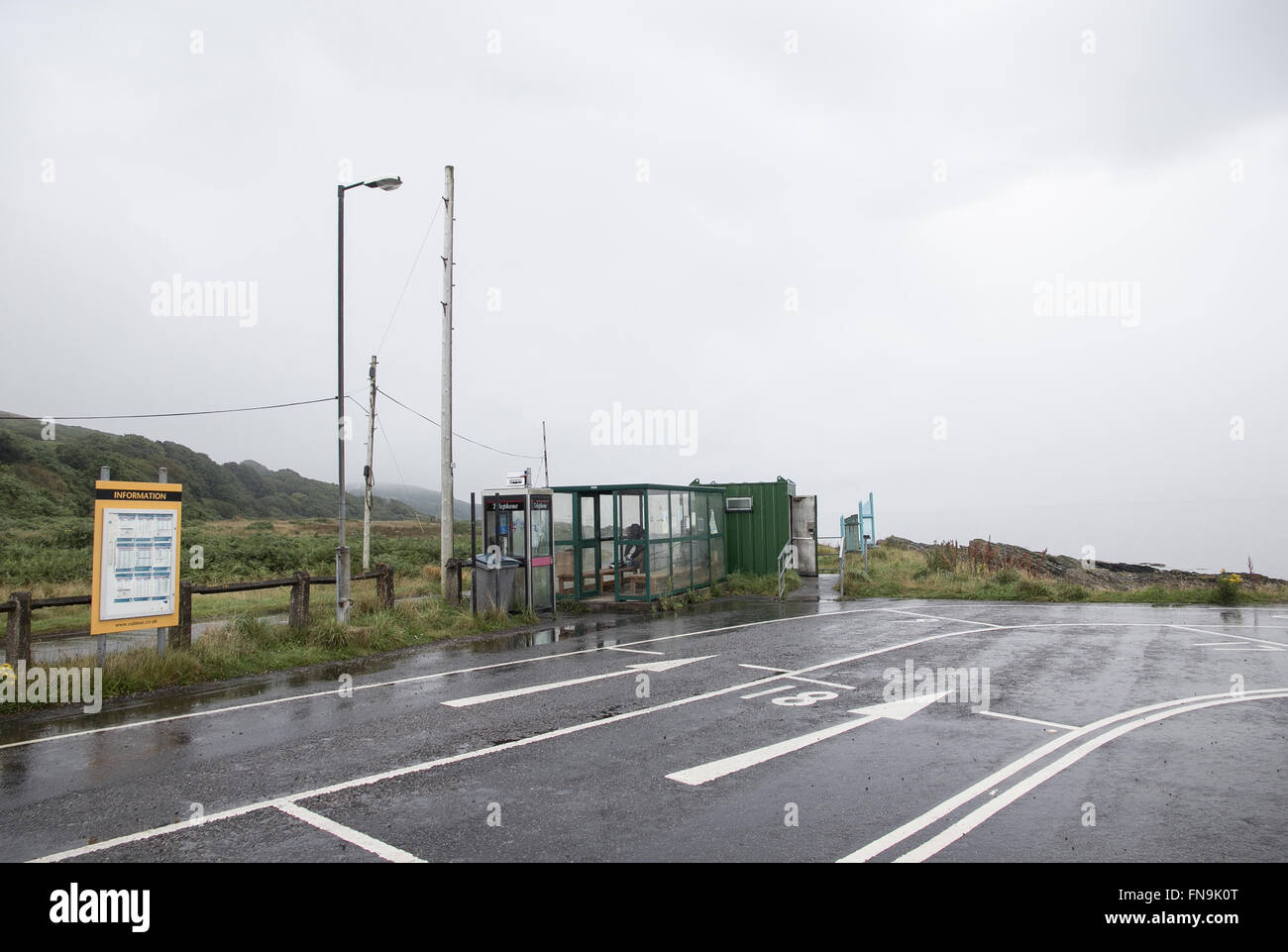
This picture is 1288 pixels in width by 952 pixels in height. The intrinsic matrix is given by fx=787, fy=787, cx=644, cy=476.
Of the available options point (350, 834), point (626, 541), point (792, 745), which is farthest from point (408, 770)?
point (626, 541)

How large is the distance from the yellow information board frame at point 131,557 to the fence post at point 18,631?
649 millimetres

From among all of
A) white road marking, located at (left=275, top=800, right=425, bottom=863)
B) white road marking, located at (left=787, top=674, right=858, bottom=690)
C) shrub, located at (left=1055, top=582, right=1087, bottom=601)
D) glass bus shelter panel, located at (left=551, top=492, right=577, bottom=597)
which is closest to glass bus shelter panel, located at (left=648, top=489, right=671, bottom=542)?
glass bus shelter panel, located at (left=551, top=492, right=577, bottom=597)

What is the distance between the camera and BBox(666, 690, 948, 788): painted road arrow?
6.04 m

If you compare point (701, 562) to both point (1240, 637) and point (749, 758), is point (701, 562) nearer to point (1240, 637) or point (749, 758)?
point (1240, 637)

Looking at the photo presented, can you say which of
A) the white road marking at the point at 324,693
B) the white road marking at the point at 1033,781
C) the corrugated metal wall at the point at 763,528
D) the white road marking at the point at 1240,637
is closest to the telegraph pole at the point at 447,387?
the white road marking at the point at 324,693

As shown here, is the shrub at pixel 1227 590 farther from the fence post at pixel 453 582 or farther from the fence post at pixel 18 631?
the fence post at pixel 18 631

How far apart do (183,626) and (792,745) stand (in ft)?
27.6

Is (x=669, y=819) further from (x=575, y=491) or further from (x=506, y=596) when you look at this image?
(x=575, y=491)

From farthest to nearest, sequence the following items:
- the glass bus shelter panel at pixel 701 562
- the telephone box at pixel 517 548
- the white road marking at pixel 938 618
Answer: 1. the glass bus shelter panel at pixel 701 562
2. the telephone box at pixel 517 548
3. the white road marking at pixel 938 618

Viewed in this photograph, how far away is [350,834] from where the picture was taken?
4969mm

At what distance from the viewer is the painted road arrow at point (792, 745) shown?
6.04 metres

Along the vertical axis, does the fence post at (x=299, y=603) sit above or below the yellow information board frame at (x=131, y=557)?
below

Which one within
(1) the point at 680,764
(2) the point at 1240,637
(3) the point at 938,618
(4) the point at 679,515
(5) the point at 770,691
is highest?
(4) the point at 679,515
